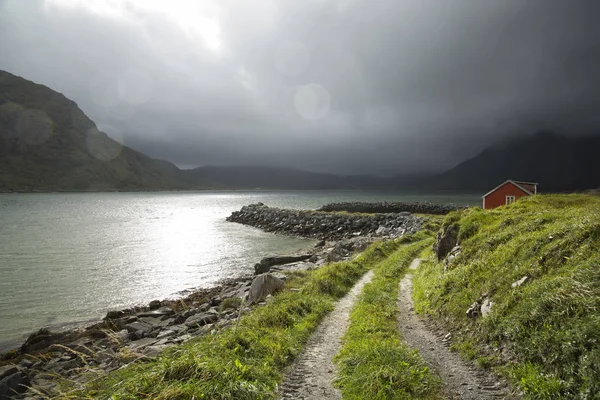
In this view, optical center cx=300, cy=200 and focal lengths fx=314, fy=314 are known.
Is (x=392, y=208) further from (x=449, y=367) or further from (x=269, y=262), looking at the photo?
(x=449, y=367)

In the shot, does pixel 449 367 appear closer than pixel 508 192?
Yes

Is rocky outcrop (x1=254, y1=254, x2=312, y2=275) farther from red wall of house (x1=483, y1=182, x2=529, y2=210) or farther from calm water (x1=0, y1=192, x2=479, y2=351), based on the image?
red wall of house (x1=483, y1=182, x2=529, y2=210)

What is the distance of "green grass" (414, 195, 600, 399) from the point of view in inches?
264

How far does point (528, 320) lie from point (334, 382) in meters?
5.44

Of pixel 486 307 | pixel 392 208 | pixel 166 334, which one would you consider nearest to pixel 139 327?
pixel 166 334

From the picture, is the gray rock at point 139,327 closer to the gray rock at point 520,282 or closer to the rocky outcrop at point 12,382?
the rocky outcrop at point 12,382

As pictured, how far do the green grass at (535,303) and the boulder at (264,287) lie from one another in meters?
8.86

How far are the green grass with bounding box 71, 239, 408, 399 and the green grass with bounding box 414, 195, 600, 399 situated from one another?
5.71 meters

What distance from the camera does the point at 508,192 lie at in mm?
47844

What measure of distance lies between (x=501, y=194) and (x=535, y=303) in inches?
1855

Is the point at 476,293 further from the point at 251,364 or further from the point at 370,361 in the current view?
the point at 251,364

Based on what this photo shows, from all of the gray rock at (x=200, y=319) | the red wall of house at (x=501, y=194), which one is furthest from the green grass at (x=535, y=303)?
the red wall of house at (x=501, y=194)

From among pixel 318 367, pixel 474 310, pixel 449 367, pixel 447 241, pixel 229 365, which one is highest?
pixel 447 241

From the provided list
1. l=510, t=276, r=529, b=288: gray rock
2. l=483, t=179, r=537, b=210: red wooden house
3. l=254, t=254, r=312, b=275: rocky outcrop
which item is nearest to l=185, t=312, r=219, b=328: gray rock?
l=254, t=254, r=312, b=275: rocky outcrop
